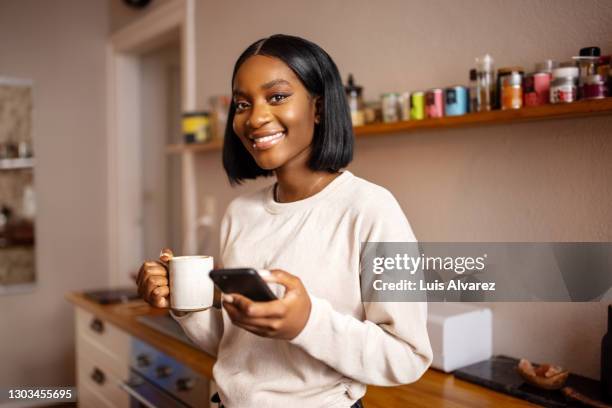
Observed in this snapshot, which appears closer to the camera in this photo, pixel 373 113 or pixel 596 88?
pixel 596 88

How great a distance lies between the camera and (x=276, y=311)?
0.55 m

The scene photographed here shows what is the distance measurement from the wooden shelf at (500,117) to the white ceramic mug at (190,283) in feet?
2.16

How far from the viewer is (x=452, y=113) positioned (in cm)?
115

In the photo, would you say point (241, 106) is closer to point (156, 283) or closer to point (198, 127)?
point (156, 283)

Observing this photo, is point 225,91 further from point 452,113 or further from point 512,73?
point 512,73

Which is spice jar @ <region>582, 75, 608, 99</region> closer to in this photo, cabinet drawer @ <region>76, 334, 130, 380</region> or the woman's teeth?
the woman's teeth

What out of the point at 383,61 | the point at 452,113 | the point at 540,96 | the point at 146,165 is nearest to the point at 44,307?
the point at 146,165

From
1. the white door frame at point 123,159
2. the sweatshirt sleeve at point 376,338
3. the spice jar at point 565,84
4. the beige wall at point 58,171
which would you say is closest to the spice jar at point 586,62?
the spice jar at point 565,84

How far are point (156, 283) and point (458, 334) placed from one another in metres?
0.68

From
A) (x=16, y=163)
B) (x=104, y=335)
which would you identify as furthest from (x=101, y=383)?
(x=16, y=163)

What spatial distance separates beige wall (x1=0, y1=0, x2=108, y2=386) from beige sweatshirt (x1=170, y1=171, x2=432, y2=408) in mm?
2254

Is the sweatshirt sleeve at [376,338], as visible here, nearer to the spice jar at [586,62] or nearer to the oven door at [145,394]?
the spice jar at [586,62]

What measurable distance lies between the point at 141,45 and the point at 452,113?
6.53 ft

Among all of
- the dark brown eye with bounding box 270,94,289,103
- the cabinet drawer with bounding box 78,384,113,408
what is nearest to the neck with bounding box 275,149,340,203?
the dark brown eye with bounding box 270,94,289,103
